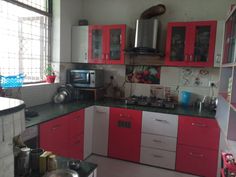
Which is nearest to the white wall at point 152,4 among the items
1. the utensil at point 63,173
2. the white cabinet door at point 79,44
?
the white cabinet door at point 79,44

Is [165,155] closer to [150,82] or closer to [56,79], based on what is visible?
[150,82]

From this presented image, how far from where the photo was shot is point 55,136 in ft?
7.64

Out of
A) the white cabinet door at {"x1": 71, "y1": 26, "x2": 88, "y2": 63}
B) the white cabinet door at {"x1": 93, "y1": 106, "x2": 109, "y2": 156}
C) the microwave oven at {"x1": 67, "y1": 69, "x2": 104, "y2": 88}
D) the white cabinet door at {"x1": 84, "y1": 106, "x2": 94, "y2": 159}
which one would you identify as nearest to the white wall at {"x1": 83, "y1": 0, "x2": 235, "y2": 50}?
the white cabinet door at {"x1": 71, "y1": 26, "x2": 88, "y2": 63}

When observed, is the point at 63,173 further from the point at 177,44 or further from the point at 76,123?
the point at 177,44

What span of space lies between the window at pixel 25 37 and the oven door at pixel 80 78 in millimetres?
473

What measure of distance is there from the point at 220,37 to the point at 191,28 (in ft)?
1.33

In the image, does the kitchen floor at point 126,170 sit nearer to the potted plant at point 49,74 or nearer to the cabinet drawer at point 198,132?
the cabinet drawer at point 198,132

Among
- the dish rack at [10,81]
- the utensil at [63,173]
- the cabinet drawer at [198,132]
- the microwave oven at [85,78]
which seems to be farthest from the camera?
the microwave oven at [85,78]

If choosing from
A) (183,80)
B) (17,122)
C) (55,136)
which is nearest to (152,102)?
(183,80)

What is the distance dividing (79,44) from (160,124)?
6.20 feet

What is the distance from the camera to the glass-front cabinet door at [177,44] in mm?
2963

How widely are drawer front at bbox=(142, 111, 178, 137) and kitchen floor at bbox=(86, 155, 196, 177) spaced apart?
20.5 inches

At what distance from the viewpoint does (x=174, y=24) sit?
2.99 metres

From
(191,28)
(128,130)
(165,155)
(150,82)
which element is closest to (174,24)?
(191,28)
